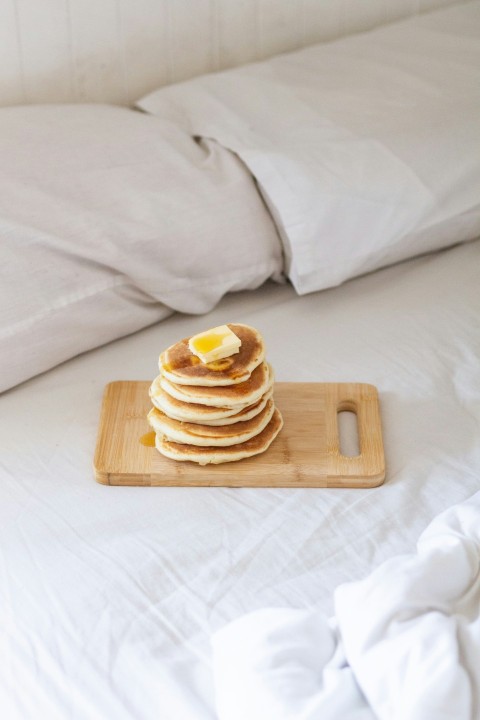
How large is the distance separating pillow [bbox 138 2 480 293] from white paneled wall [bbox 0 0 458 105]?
8cm

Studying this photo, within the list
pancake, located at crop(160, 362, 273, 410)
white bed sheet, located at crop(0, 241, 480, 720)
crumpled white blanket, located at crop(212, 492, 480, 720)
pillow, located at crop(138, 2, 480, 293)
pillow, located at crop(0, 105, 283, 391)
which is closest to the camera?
crumpled white blanket, located at crop(212, 492, 480, 720)

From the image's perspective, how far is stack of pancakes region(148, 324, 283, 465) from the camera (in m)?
1.10

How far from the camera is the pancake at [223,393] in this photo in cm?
110

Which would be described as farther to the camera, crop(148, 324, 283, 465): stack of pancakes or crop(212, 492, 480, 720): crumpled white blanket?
crop(148, 324, 283, 465): stack of pancakes

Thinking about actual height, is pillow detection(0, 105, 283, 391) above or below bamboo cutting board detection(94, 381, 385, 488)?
above

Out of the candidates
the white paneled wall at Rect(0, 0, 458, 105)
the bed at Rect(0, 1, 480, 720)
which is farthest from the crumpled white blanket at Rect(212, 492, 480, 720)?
the white paneled wall at Rect(0, 0, 458, 105)

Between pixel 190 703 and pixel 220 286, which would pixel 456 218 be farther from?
pixel 190 703

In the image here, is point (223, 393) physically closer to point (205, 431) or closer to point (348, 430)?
point (205, 431)

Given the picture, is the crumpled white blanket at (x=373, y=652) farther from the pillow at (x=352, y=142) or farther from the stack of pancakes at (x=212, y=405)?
the pillow at (x=352, y=142)

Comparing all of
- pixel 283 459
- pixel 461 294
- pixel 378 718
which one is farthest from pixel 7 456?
pixel 461 294

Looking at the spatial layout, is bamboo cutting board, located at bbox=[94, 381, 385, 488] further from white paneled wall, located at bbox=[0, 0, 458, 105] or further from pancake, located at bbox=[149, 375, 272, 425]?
white paneled wall, located at bbox=[0, 0, 458, 105]

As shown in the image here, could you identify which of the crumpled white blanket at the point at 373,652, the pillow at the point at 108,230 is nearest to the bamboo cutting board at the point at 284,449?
the pillow at the point at 108,230

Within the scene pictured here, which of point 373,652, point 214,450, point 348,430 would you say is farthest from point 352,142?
point 373,652

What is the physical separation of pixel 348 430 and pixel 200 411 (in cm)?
22
